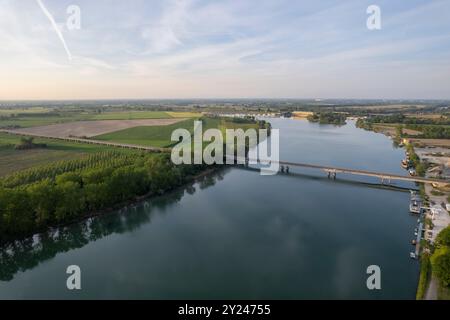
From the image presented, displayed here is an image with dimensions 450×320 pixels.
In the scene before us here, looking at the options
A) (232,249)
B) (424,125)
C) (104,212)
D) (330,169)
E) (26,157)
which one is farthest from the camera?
(424,125)

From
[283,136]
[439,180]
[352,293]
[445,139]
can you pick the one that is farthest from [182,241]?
[445,139]

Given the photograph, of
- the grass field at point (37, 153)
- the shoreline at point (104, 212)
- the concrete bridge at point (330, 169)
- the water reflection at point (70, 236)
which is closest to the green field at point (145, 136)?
the concrete bridge at point (330, 169)

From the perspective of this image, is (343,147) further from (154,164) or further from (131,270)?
(131,270)

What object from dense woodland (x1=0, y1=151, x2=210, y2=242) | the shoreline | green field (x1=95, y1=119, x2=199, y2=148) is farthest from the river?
green field (x1=95, y1=119, x2=199, y2=148)

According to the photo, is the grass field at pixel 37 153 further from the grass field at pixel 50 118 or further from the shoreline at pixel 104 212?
the grass field at pixel 50 118

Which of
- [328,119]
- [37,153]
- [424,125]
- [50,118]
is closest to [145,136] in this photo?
[37,153]

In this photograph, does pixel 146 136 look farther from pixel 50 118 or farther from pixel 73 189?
pixel 50 118
